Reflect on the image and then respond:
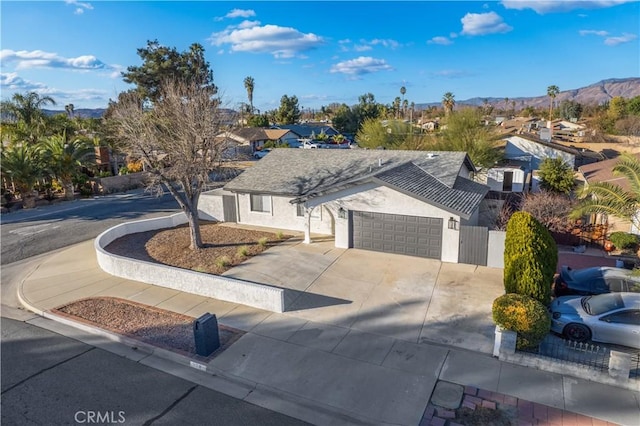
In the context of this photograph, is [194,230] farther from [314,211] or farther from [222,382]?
[222,382]

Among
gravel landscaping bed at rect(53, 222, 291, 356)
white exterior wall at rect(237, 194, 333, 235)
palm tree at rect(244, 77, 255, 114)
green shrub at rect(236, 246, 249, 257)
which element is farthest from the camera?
palm tree at rect(244, 77, 255, 114)

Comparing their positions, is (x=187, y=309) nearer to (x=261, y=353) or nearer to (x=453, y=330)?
(x=261, y=353)

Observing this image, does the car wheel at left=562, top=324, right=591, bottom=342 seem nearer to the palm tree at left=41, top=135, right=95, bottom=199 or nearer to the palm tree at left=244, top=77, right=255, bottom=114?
the palm tree at left=41, top=135, right=95, bottom=199

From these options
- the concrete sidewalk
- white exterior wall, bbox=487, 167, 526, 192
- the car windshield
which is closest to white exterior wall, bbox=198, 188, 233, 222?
the concrete sidewalk

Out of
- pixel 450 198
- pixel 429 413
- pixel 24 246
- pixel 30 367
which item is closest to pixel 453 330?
pixel 429 413

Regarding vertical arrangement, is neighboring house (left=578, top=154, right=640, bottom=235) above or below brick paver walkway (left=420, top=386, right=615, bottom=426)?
above

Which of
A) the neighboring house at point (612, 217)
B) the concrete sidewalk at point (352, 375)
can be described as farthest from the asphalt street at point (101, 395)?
the neighboring house at point (612, 217)

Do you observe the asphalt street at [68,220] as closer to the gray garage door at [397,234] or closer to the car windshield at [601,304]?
the gray garage door at [397,234]
